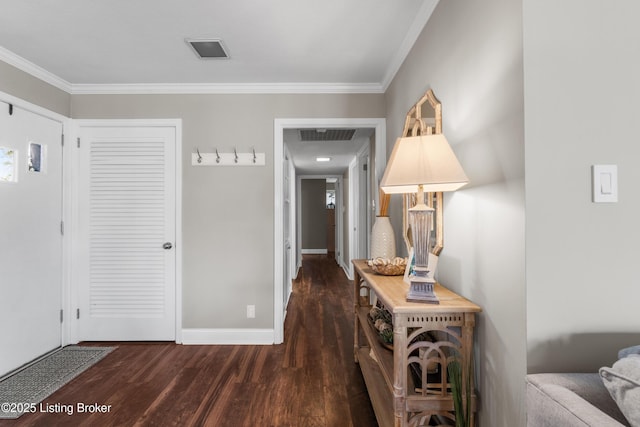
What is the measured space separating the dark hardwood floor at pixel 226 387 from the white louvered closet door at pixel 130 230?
11.2 inches

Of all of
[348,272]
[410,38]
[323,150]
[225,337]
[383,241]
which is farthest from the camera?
[348,272]

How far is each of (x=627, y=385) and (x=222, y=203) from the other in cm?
283

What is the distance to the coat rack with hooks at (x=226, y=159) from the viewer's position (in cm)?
300

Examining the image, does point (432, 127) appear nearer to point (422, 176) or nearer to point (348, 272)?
point (422, 176)


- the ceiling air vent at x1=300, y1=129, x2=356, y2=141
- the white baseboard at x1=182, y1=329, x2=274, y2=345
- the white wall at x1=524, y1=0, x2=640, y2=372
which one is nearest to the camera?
the white wall at x1=524, y1=0, x2=640, y2=372

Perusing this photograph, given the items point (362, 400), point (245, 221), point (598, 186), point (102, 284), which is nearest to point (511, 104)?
point (598, 186)

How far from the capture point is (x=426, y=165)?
130 centimetres

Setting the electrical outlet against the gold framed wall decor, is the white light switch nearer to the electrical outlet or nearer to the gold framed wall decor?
the gold framed wall decor

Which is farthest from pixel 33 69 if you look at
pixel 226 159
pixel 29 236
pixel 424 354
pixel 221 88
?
pixel 424 354

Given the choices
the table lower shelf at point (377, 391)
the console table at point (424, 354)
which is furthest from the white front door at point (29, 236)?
the console table at point (424, 354)

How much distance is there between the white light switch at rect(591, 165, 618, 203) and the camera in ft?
3.49

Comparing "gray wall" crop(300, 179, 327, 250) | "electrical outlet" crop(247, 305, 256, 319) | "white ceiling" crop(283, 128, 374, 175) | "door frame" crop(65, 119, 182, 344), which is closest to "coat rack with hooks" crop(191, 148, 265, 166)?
"door frame" crop(65, 119, 182, 344)

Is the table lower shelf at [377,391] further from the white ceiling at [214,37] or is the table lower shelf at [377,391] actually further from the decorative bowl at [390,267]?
the white ceiling at [214,37]

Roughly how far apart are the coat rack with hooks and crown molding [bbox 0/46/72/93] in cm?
127
